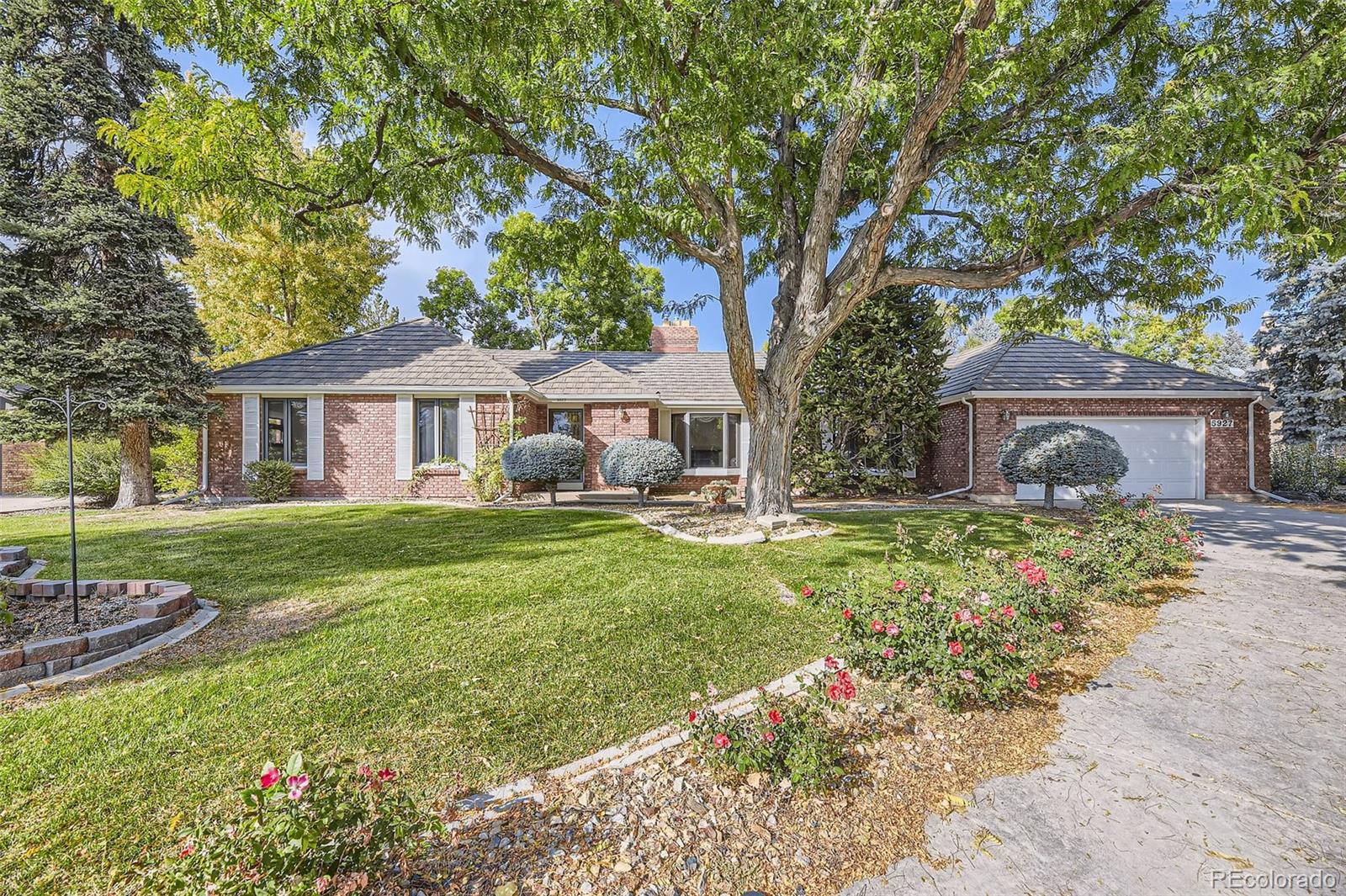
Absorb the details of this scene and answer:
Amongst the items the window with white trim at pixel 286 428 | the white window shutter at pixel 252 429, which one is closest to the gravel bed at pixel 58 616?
the window with white trim at pixel 286 428

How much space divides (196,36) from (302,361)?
892cm

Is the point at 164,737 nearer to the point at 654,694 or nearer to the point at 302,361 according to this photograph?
the point at 654,694

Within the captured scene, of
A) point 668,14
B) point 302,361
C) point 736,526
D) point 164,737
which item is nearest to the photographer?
point 164,737

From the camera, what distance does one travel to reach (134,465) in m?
11.3

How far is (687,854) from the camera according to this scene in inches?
75.0

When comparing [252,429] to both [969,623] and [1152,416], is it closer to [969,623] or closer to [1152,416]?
[969,623]

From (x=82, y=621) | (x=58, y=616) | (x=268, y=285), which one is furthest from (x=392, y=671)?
(x=268, y=285)

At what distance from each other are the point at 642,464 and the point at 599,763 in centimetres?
829

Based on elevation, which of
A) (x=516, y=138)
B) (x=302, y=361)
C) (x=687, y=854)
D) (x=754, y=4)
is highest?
(x=754, y=4)

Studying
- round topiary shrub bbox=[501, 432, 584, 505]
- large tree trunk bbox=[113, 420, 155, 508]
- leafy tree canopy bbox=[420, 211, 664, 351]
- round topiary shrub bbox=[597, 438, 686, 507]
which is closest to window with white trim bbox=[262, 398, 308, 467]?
large tree trunk bbox=[113, 420, 155, 508]

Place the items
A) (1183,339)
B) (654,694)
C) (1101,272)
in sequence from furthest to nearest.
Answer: (1183,339), (1101,272), (654,694)

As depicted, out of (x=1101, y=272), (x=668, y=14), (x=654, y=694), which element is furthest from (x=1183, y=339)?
(x=654, y=694)

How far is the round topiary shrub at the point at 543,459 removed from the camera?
10.9m

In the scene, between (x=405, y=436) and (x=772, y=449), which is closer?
(x=772, y=449)
